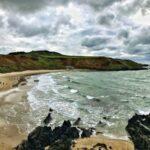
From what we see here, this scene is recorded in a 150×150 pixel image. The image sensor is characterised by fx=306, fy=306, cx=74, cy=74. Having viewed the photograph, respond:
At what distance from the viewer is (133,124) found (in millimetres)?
26438

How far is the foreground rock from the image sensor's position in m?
21.5

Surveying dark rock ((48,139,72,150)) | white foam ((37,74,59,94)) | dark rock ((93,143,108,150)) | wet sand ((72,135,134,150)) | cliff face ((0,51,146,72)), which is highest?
cliff face ((0,51,146,72))

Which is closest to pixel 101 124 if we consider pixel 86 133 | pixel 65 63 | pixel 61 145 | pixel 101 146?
pixel 86 133

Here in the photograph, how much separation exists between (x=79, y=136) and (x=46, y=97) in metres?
21.0

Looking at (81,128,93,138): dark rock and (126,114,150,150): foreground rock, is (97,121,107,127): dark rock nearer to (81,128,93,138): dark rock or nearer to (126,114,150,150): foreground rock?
(126,114,150,150): foreground rock

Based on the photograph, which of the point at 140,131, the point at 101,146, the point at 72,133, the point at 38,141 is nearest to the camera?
the point at 101,146

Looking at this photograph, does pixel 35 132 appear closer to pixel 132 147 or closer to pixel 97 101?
pixel 132 147

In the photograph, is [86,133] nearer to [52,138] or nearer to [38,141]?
[52,138]

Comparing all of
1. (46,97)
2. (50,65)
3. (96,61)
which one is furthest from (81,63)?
(46,97)

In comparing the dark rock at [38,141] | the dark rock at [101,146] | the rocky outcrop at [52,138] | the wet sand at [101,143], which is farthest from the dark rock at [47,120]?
the dark rock at [101,146]

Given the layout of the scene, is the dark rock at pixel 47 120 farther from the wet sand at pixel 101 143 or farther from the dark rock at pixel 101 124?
the wet sand at pixel 101 143

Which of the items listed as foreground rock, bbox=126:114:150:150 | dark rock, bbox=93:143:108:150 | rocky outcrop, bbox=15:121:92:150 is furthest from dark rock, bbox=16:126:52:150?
foreground rock, bbox=126:114:150:150

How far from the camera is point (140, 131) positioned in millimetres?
24375

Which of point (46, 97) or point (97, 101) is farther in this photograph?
point (46, 97)
